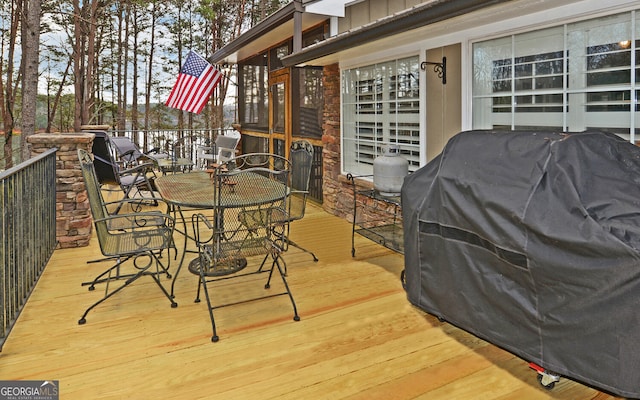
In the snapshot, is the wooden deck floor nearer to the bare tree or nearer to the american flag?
the american flag

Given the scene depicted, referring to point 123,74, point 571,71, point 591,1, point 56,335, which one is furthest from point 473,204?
point 123,74

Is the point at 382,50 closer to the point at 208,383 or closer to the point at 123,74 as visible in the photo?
the point at 208,383

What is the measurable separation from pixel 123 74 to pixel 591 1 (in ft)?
53.3

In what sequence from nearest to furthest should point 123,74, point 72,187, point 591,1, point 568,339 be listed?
1. point 568,339
2. point 591,1
3. point 72,187
4. point 123,74

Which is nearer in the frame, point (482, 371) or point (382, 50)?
point (482, 371)

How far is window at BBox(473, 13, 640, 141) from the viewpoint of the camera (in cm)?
274

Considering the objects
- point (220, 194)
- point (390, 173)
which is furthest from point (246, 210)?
point (390, 173)

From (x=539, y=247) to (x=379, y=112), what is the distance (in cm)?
336

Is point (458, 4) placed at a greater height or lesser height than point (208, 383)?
greater

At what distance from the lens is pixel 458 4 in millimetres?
2934

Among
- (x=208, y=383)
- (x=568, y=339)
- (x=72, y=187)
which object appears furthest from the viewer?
(x=72, y=187)

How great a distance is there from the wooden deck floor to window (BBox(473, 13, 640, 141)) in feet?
5.32

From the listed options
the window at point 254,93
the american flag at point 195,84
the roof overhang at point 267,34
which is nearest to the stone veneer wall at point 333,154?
the roof overhang at point 267,34

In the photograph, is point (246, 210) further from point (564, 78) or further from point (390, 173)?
point (564, 78)
